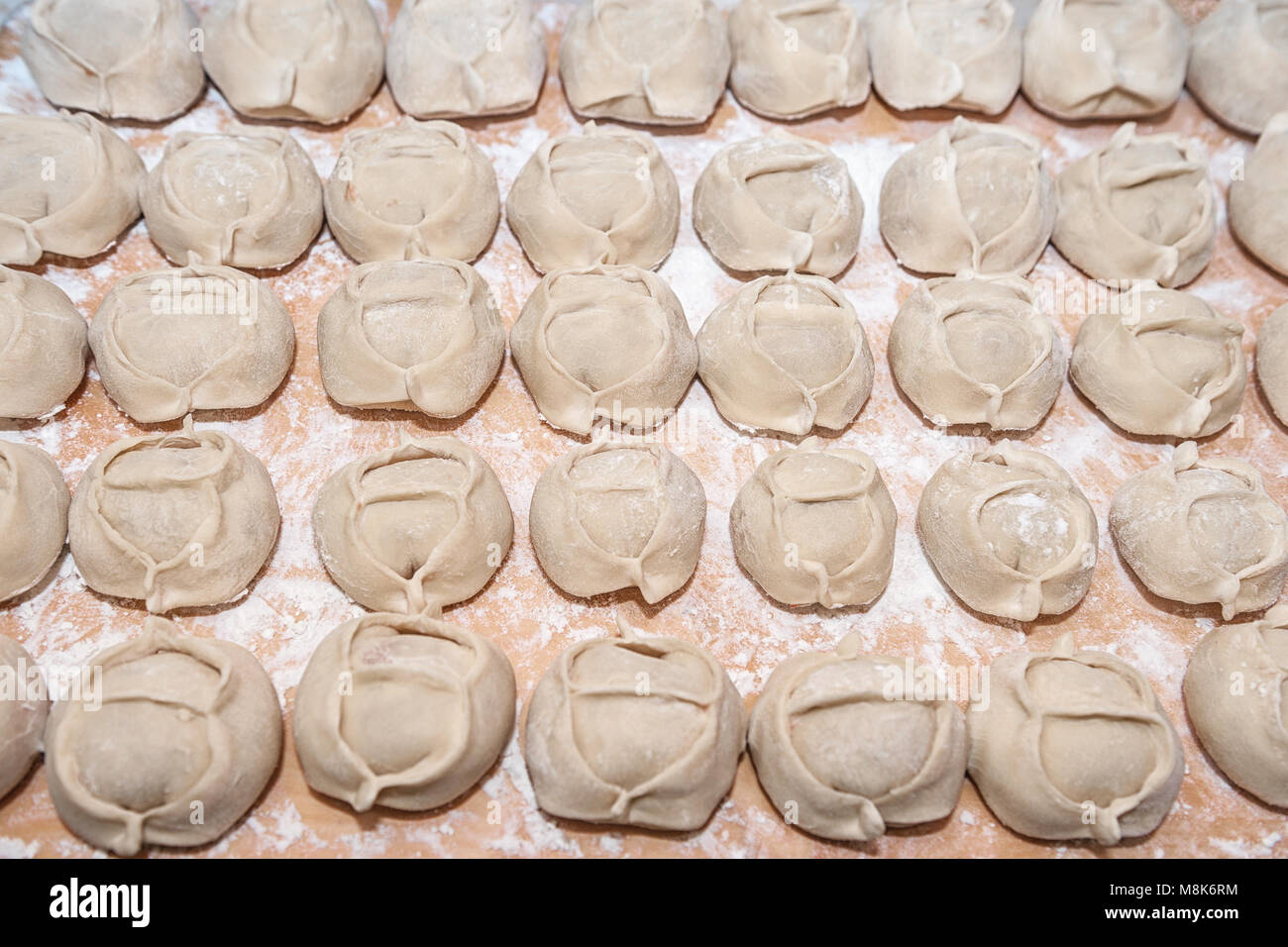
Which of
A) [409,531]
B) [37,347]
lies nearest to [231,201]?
[37,347]

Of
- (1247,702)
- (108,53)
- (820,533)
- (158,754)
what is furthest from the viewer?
(108,53)

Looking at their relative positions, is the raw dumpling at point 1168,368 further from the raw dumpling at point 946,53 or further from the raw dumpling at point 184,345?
the raw dumpling at point 184,345

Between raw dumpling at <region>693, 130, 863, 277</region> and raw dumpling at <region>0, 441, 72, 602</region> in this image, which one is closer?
raw dumpling at <region>0, 441, 72, 602</region>

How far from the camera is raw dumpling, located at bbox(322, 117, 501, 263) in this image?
8.21 feet

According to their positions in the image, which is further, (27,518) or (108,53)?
(108,53)

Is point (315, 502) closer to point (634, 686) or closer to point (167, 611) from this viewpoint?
point (167, 611)

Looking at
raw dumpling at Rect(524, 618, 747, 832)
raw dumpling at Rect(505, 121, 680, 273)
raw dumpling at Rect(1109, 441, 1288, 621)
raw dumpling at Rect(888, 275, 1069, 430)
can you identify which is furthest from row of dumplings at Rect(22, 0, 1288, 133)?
raw dumpling at Rect(524, 618, 747, 832)

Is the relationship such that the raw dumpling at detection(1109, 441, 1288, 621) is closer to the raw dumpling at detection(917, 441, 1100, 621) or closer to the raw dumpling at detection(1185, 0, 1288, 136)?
the raw dumpling at detection(917, 441, 1100, 621)

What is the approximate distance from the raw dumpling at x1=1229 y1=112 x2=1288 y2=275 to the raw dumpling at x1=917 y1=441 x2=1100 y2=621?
1.13 metres

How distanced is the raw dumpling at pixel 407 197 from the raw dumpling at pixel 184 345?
0.34 meters

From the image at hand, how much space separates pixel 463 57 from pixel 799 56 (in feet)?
3.26

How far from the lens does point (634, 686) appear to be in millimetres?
1957

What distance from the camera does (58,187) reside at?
248 cm

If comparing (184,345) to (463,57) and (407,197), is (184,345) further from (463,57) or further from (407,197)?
(463,57)
